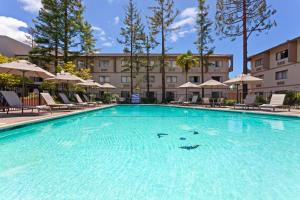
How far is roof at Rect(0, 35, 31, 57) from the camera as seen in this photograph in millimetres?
29703

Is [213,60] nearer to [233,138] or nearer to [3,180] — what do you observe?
[233,138]

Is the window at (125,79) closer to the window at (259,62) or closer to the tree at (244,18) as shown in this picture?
the tree at (244,18)

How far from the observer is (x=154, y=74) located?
32.9 m

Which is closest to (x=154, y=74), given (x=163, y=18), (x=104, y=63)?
(x=104, y=63)

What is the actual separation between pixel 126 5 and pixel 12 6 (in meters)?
14.1

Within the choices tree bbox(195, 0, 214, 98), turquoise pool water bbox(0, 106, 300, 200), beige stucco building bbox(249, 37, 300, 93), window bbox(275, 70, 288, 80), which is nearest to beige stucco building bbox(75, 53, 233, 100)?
beige stucco building bbox(249, 37, 300, 93)

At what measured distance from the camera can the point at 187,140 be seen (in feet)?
17.1

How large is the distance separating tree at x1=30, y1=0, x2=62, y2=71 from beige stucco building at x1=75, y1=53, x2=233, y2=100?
9.56 metres

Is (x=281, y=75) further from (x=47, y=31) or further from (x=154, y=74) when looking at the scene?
(x=47, y=31)

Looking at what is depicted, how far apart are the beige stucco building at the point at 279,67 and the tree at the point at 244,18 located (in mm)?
5374

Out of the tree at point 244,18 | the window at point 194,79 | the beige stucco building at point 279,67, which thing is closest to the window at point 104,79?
the window at point 194,79

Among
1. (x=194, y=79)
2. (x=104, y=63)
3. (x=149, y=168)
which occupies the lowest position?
(x=149, y=168)

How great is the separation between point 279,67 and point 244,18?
34.8 ft

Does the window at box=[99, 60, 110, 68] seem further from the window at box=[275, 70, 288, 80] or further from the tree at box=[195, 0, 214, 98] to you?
the window at box=[275, 70, 288, 80]
